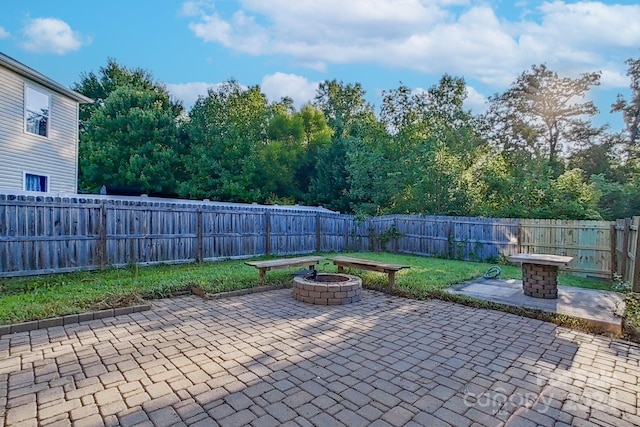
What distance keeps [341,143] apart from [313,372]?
56.4 ft

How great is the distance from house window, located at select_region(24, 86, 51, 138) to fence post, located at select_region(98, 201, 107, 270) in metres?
5.95

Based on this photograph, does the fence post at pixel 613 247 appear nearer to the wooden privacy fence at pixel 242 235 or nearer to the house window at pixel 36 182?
the wooden privacy fence at pixel 242 235

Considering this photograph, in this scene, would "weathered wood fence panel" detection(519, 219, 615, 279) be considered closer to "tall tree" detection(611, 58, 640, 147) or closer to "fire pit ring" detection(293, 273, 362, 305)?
"fire pit ring" detection(293, 273, 362, 305)

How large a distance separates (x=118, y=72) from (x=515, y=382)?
28819mm

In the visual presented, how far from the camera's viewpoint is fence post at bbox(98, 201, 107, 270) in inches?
297

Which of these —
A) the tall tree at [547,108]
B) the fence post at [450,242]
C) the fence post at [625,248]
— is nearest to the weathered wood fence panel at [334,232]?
the fence post at [450,242]

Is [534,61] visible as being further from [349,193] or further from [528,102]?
[349,193]

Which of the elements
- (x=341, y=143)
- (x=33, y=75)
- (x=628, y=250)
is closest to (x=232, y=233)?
(x=33, y=75)

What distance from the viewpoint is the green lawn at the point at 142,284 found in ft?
15.8

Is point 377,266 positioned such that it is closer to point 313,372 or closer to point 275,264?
point 275,264

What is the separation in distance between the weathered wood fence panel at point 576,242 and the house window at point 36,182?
50.5ft

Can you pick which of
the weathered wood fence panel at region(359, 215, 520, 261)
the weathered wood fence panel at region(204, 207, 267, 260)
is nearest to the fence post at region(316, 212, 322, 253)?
the weathered wood fence panel at region(359, 215, 520, 261)

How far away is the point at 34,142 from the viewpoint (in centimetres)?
1099

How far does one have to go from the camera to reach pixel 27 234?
6633 mm
